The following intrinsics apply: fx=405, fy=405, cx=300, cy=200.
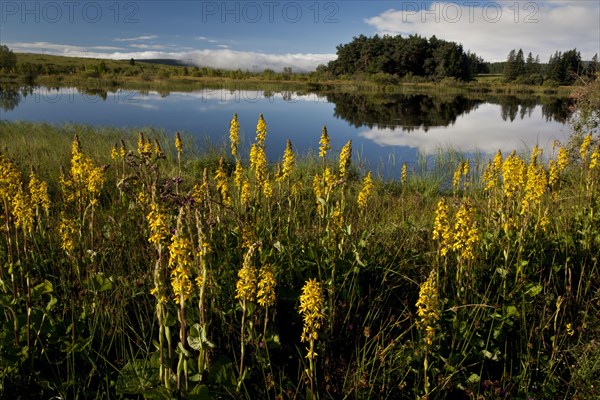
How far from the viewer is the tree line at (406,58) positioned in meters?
79.6

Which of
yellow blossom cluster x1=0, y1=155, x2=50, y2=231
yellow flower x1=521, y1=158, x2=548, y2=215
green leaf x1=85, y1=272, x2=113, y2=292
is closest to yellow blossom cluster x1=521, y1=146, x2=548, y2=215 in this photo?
yellow flower x1=521, y1=158, x2=548, y2=215

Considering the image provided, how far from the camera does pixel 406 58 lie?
81125mm

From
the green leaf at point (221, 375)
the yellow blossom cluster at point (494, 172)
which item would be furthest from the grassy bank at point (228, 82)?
the green leaf at point (221, 375)

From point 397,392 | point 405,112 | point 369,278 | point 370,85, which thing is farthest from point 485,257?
point 370,85

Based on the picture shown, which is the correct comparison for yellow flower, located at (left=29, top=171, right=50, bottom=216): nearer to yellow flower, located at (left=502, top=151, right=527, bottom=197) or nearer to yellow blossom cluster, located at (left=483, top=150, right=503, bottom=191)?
yellow flower, located at (left=502, top=151, right=527, bottom=197)

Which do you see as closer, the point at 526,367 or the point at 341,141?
the point at 526,367

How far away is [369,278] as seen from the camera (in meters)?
3.53

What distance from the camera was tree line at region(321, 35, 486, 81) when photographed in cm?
7962

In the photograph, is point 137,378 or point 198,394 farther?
point 137,378

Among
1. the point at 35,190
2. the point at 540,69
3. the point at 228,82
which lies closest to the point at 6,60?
the point at 228,82

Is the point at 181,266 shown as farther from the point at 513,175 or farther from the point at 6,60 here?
the point at 6,60

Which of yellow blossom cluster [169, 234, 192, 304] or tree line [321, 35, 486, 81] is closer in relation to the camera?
yellow blossom cluster [169, 234, 192, 304]

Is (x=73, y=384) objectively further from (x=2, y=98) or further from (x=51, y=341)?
(x=2, y=98)

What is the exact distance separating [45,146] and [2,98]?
86.6 ft
